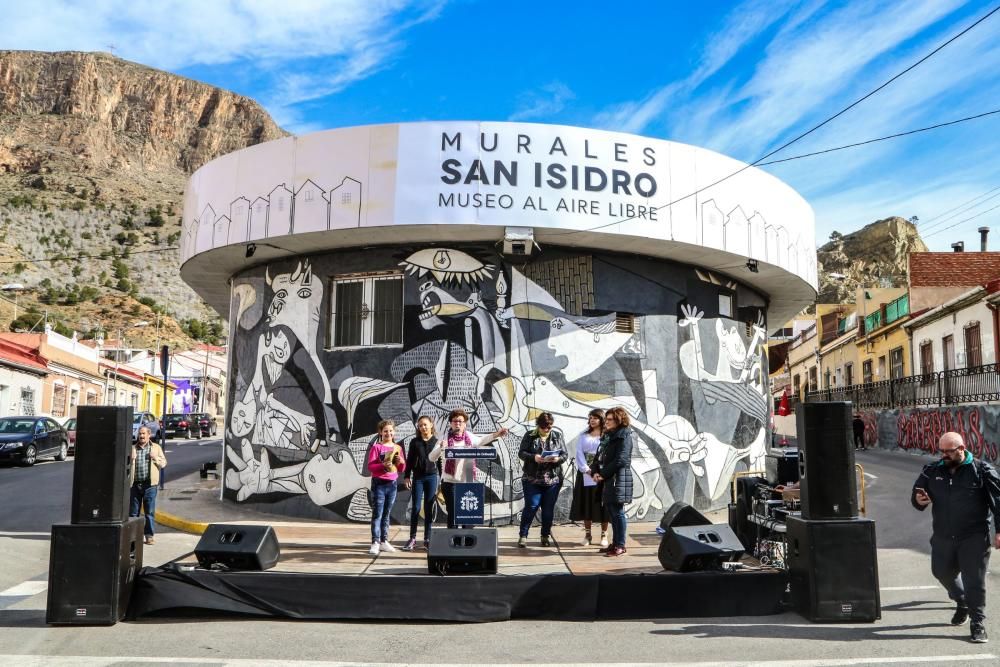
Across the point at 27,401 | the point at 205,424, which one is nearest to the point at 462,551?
the point at 27,401

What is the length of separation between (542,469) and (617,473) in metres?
0.99

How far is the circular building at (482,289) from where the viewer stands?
12156 millimetres

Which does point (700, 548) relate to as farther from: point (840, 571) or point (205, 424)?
point (205, 424)

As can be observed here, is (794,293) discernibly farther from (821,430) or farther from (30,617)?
(30,617)

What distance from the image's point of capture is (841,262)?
8544 cm

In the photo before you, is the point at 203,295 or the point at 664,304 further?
the point at 203,295

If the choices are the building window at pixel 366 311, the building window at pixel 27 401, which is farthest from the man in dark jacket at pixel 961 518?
the building window at pixel 27 401

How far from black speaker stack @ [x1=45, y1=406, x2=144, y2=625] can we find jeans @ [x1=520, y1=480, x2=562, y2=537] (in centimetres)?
460

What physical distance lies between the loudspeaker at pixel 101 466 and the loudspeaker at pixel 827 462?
20.2 feet

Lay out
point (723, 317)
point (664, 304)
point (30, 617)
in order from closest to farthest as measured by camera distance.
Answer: point (30, 617) → point (664, 304) → point (723, 317)

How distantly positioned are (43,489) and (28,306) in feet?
239

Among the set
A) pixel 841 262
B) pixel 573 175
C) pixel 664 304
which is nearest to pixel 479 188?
pixel 573 175

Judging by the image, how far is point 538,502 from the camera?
10.5 meters

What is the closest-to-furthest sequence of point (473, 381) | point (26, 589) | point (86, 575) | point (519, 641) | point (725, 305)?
point (519, 641) → point (86, 575) → point (26, 589) → point (473, 381) → point (725, 305)
